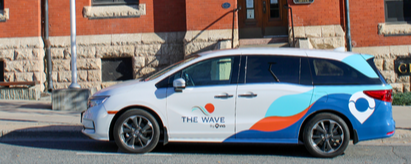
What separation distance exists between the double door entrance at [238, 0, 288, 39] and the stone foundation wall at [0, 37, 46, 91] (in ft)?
21.1

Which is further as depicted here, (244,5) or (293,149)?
(244,5)

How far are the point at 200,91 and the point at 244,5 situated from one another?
7.31 m

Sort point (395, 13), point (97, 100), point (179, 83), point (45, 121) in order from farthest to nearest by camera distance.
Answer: point (395, 13) → point (45, 121) → point (97, 100) → point (179, 83)

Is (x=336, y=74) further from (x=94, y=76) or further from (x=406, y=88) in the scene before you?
(x=94, y=76)

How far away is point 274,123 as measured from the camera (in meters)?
5.70

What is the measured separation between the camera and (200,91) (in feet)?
18.9

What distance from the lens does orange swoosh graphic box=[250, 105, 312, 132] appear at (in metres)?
5.68

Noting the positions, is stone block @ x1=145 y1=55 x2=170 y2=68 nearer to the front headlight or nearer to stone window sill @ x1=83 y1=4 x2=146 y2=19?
stone window sill @ x1=83 y1=4 x2=146 y2=19

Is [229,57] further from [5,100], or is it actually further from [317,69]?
[5,100]

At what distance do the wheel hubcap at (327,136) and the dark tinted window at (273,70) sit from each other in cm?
74

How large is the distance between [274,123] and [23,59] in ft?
31.3

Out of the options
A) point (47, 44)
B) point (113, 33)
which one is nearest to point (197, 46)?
point (113, 33)

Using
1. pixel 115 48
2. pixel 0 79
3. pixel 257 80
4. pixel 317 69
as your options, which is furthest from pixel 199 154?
pixel 0 79

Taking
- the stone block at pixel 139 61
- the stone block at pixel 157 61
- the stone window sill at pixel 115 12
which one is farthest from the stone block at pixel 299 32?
the stone window sill at pixel 115 12
